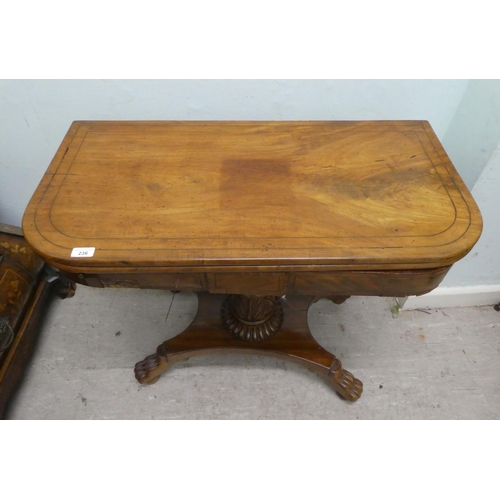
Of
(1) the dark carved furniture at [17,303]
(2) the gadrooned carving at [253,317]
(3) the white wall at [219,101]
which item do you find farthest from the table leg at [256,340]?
(3) the white wall at [219,101]

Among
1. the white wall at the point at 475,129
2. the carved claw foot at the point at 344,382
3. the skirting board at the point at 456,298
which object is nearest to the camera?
the white wall at the point at 475,129

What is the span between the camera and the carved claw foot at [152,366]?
1284 mm

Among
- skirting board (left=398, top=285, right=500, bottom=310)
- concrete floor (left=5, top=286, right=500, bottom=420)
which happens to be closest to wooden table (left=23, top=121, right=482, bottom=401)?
concrete floor (left=5, top=286, right=500, bottom=420)

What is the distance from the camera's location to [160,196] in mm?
895

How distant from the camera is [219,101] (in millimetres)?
1179

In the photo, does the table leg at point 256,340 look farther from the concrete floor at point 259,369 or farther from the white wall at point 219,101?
the white wall at point 219,101

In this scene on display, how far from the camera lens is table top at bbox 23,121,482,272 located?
0.79 metres

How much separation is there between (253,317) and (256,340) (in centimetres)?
8

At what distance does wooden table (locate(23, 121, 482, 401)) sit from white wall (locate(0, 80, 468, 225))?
5.7 inches

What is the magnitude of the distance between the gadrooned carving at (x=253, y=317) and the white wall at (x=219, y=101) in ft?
2.01

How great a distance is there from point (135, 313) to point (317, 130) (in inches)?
39.4

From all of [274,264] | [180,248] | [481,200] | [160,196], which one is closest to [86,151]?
[160,196]

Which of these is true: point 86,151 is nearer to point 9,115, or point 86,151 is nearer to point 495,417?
point 9,115

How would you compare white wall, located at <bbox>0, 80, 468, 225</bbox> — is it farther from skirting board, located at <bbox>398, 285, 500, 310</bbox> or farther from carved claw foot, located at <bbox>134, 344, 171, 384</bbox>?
carved claw foot, located at <bbox>134, 344, 171, 384</bbox>
